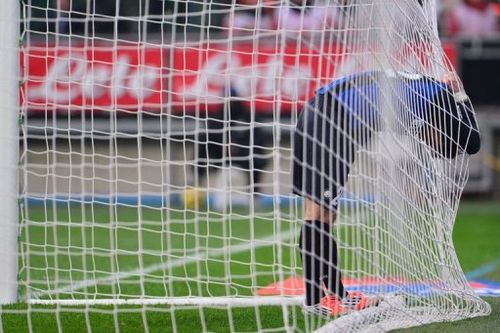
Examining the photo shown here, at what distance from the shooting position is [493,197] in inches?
591

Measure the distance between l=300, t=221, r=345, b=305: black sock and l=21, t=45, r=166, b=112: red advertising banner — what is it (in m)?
1.05

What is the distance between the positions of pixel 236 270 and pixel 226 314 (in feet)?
7.11

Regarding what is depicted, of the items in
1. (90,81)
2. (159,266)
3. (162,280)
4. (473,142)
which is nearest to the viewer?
(473,142)

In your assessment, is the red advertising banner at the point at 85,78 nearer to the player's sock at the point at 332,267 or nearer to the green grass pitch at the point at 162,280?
the green grass pitch at the point at 162,280

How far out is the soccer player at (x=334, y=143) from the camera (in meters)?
4.64

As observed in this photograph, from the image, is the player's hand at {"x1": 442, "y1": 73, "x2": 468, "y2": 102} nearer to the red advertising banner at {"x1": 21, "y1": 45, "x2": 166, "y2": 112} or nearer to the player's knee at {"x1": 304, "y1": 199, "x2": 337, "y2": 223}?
the player's knee at {"x1": 304, "y1": 199, "x2": 337, "y2": 223}

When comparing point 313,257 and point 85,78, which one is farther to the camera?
point 85,78

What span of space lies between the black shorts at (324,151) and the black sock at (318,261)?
5.1 inches

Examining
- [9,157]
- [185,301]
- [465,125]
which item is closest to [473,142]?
[465,125]

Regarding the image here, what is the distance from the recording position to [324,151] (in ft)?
15.1

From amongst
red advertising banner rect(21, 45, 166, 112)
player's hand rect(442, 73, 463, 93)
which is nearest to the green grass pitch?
red advertising banner rect(21, 45, 166, 112)

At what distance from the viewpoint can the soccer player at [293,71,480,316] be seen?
4641 mm

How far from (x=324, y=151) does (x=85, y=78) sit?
1860mm

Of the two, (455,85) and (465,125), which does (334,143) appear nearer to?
(465,125)
